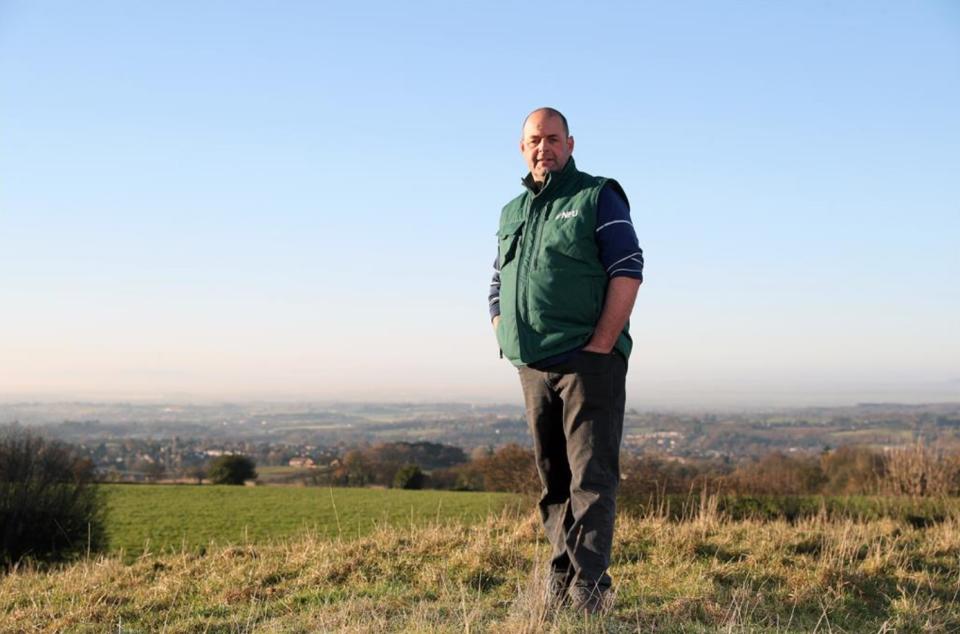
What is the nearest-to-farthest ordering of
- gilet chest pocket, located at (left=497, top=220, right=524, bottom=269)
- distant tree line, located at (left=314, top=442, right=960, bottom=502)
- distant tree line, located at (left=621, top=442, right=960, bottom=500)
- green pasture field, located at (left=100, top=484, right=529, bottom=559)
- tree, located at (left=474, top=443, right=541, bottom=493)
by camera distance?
1. gilet chest pocket, located at (left=497, top=220, right=524, bottom=269)
2. distant tree line, located at (left=621, top=442, right=960, bottom=500)
3. distant tree line, located at (left=314, top=442, right=960, bottom=502)
4. tree, located at (left=474, top=443, right=541, bottom=493)
5. green pasture field, located at (left=100, top=484, right=529, bottom=559)

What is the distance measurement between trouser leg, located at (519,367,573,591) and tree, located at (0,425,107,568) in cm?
1474

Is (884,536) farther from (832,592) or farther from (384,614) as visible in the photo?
(384,614)

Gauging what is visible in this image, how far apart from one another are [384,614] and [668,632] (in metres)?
1.26

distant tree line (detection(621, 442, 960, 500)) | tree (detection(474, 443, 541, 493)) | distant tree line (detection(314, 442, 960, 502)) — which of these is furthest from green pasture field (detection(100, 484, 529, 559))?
distant tree line (detection(621, 442, 960, 500))

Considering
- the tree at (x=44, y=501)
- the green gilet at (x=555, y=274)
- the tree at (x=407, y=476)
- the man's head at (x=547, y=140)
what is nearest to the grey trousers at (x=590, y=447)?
the green gilet at (x=555, y=274)

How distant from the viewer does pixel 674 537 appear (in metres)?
5.84

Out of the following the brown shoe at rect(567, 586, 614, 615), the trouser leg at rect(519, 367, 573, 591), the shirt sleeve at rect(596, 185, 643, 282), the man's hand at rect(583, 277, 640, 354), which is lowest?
the brown shoe at rect(567, 586, 614, 615)

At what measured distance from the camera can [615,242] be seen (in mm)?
3785

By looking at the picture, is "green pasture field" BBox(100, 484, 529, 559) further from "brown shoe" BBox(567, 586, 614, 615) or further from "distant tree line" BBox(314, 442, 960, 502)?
"brown shoe" BBox(567, 586, 614, 615)

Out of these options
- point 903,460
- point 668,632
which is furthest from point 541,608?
point 903,460

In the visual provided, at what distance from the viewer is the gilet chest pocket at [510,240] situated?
4141 millimetres

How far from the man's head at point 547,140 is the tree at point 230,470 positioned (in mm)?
55360

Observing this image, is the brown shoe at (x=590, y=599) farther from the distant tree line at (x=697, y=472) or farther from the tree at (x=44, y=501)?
the tree at (x=44, y=501)

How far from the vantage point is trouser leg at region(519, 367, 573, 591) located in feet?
13.3
